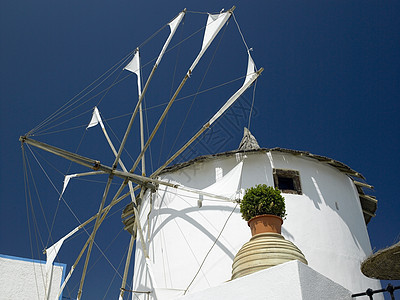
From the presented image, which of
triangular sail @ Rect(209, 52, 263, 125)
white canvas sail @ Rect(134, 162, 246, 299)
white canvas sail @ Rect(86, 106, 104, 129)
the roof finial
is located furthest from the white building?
white canvas sail @ Rect(86, 106, 104, 129)

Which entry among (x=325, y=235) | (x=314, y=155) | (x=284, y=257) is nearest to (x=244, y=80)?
(x=314, y=155)

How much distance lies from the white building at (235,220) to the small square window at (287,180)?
22mm

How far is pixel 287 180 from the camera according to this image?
9773 millimetres

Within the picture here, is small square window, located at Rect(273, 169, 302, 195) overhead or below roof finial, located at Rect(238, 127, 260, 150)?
below

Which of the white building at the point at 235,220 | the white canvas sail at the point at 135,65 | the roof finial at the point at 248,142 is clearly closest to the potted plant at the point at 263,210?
the white building at the point at 235,220

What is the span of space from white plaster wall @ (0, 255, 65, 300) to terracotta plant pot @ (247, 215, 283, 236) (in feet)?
23.7

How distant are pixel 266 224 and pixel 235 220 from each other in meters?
3.78

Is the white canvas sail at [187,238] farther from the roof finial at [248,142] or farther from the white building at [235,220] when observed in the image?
the roof finial at [248,142]

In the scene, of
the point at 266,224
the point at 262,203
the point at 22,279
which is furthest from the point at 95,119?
the point at 266,224

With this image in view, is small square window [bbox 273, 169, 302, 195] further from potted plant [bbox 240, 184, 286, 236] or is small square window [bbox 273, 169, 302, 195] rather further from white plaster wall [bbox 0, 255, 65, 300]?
white plaster wall [bbox 0, 255, 65, 300]

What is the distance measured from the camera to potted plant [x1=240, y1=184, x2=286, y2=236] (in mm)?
5363

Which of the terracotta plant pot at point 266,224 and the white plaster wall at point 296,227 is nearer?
the terracotta plant pot at point 266,224

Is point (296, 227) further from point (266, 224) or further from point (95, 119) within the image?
point (95, 119)

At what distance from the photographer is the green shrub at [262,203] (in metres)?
5.57
